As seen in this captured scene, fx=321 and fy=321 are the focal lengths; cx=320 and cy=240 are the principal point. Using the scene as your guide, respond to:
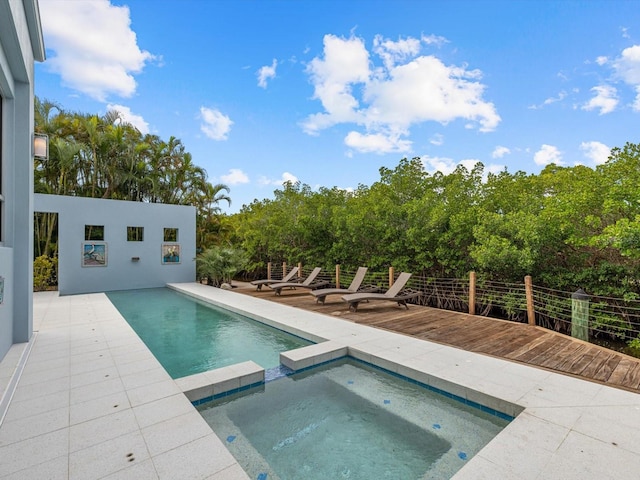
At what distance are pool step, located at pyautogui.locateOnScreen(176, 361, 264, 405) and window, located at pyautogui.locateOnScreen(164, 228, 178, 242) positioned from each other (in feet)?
41.9

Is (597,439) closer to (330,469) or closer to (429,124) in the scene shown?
(330,469)

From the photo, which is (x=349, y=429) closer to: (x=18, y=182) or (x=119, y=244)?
(x=18, y=182)

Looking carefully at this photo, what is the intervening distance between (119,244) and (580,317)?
1579cm

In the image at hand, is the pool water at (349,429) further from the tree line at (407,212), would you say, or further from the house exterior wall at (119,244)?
the house exterior wall at (119,244)

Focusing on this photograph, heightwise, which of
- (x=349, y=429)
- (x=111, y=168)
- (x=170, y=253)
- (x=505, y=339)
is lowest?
(x=349, y=429)

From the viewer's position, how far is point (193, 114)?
17.8 m

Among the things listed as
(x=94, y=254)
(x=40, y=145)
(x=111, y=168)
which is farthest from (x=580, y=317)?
(x=111, y=168)

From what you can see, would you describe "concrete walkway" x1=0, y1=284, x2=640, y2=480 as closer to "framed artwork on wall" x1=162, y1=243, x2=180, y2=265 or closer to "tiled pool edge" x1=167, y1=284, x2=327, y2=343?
"tiled pool edge" x1=167, y1=284, x2=327, y2=343

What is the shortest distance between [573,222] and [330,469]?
24.2ft

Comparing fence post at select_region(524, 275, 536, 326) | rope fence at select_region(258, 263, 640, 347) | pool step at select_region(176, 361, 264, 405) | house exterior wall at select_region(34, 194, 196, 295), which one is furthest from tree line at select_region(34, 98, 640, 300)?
pool step at select_region(176, 361, 264, 405)

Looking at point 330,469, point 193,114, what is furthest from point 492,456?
point 193,114

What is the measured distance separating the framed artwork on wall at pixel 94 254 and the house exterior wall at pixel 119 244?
0.17 ft

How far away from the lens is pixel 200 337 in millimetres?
7078

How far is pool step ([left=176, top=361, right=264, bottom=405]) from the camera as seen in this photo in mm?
3854
